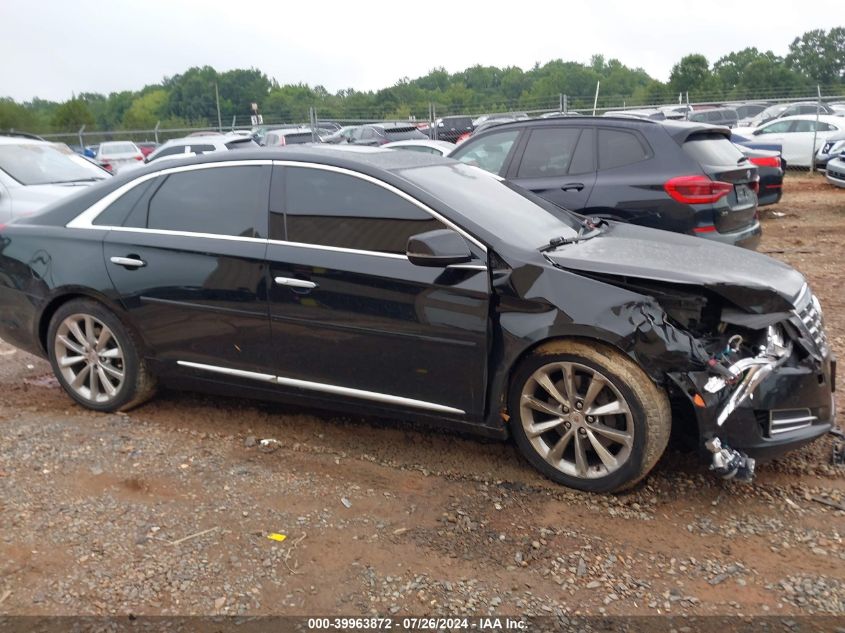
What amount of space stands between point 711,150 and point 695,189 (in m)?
0.72

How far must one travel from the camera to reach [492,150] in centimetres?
812

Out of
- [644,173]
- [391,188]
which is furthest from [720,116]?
[391,188]

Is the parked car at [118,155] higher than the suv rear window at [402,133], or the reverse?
the suv rear window at [402,133]

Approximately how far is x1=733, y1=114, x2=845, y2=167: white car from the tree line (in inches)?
273

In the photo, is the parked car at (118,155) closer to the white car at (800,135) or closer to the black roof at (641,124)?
the white car at (800,135)

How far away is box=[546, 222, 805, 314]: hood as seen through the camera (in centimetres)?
363

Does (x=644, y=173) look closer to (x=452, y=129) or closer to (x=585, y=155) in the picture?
A: (x=585, y=155)

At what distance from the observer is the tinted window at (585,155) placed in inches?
286

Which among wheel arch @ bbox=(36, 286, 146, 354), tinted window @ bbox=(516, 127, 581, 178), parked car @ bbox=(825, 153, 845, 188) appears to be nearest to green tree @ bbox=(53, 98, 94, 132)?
parked car @ bbox=(825, 153, 845, 188)

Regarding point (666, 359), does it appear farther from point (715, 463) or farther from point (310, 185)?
point (310, 185)

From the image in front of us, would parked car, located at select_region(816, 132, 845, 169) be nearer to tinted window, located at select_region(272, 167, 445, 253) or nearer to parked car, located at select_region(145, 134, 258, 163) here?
parked car, located at select_region(145, 134, 258, 163)

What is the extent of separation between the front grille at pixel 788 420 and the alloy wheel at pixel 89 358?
11.9ft

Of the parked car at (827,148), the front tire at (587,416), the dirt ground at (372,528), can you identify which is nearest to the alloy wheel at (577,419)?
the front tire at (587,416)

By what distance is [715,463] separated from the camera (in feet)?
11.6
